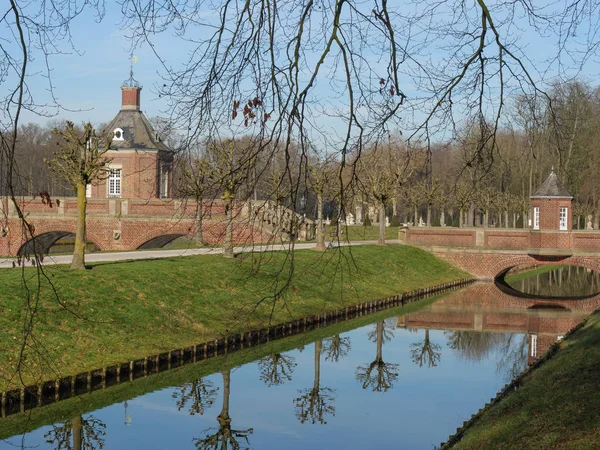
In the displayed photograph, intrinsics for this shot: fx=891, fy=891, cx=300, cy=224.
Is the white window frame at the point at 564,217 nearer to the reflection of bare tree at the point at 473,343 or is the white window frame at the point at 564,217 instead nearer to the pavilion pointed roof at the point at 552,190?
the pavilion pointed roof at the point at 552,190

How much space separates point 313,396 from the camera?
20.0 meters

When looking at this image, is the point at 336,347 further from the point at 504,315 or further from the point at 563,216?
the point at 563,216

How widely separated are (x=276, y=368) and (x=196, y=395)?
12.4 ft

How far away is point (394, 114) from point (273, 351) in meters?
17.1

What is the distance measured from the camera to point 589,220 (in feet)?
215

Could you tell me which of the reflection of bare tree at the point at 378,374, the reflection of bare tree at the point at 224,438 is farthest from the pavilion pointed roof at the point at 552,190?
the reflection of bare tree at the point at 224,438

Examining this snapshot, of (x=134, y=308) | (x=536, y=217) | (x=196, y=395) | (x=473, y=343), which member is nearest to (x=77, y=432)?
(x=196, y=395)

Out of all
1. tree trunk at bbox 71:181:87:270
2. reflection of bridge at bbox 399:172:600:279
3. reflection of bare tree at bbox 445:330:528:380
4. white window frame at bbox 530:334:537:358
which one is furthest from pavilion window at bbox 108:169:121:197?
white window frame at bbox 530:334:537:358

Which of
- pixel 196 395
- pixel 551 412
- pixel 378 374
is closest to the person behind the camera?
pixel 551 412

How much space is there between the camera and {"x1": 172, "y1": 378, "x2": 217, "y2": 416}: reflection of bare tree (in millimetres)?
18375

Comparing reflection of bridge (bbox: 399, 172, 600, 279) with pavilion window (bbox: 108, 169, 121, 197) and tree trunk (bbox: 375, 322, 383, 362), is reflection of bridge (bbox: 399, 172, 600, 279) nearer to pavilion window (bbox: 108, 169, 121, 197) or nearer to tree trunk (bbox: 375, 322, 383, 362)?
tree trunk (bbox: 375, 322, 383, 362)

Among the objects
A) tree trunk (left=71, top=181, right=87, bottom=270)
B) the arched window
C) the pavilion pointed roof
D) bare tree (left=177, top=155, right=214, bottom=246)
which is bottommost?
tree trunk (left=71, top=181, right=87, bottom=270)

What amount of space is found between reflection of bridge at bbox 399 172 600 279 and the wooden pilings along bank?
15.6 m

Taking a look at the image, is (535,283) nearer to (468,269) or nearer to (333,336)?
(468,269)
